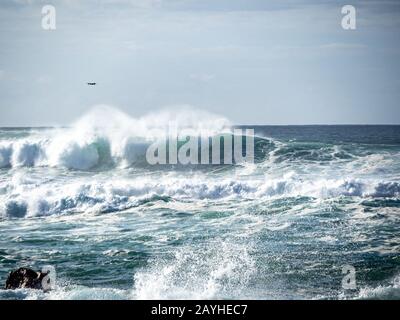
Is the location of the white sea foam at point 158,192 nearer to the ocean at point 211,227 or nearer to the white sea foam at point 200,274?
the ocean at point 211,227

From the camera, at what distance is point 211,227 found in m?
16.7

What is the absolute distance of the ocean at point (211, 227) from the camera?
1221cm

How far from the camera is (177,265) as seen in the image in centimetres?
1338

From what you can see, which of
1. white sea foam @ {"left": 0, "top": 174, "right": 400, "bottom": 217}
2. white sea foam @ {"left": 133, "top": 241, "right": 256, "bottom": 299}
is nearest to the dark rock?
white sea foam @ {"left": 133, "top": 241, "right": 256, "bottom": 299}

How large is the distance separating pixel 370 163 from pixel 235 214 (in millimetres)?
11290

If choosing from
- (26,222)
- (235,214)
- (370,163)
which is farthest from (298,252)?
(370,163)

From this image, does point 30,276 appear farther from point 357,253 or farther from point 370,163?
point 370,163

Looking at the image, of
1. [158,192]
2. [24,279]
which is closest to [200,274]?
[24,279]

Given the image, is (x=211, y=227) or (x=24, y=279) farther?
(x=211, y=227)

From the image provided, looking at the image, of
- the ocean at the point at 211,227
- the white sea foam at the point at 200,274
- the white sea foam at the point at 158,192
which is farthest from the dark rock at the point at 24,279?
the white sea foam at the point at 158,192

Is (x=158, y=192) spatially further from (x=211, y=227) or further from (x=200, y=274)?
(x=200, y=274)

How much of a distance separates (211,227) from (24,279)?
20.4 feet

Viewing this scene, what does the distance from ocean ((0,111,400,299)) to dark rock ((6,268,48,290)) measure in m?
0.28
